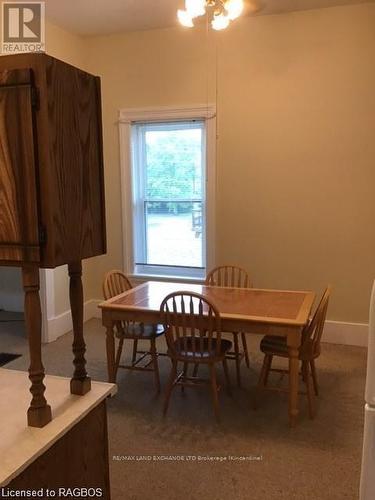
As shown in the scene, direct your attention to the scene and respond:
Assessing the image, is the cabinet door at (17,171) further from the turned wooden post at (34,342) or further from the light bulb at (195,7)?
the light bulb at (195,7)

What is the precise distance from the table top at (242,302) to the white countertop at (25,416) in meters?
1.34

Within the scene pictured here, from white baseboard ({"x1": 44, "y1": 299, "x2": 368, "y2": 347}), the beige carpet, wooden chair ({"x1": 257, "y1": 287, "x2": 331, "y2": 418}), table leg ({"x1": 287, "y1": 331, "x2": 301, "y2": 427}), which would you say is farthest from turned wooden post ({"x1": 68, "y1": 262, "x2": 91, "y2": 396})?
white baseboard ({"x1": 44, "y1": 299, "x2": 368, "y2": 347})

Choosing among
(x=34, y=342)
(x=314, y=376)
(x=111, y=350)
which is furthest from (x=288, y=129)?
(x=34, y=342)

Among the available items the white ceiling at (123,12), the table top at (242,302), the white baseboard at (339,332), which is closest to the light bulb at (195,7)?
the white ceiling at (123,12)

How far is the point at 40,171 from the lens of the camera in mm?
1233

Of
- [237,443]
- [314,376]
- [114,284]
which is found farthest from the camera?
[114,284]

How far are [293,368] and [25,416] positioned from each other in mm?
1728

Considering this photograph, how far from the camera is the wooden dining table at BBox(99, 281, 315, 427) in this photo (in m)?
2.68

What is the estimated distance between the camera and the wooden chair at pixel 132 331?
3.24 metres

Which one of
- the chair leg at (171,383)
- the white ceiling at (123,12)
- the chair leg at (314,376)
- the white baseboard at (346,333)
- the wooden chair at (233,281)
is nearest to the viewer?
the chair leg at (171,383)

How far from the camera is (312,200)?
13.6 feet

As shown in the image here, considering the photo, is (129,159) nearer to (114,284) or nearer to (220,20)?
(114,284)

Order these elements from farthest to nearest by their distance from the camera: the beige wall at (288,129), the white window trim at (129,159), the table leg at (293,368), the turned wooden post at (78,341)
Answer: the white window trim at (129,159) < the beige wall at (288,129) < the table leg at (293,368) < the turned wooden post at (78,341)

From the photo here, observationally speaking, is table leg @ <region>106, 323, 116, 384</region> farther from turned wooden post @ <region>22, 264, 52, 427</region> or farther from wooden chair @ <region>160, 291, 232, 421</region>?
turned wooden post @ <region>22, 264, 52, 427</region>
